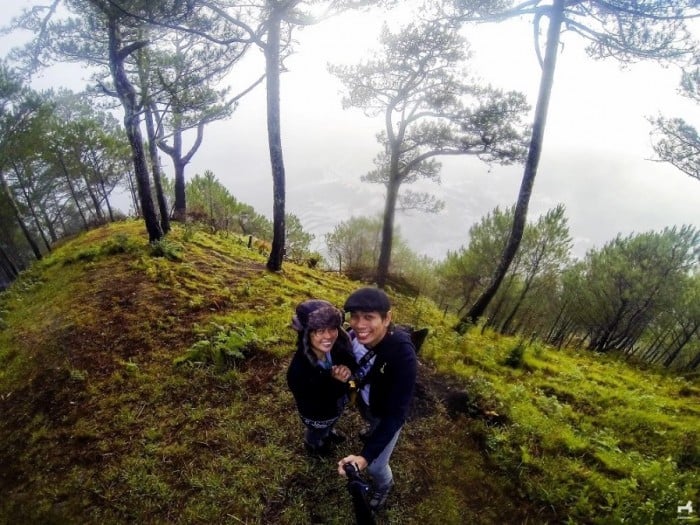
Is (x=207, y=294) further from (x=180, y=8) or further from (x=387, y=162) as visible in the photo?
(x=387, y=162)

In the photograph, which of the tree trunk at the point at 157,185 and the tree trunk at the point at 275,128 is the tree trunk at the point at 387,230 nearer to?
the tree trunk at the point at 275,128

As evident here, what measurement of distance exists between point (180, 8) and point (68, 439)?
25.5 feet

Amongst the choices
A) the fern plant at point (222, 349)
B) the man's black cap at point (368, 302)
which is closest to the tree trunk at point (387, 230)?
the fern plant at point (222, 349)

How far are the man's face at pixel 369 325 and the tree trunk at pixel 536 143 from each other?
6705 millimetres

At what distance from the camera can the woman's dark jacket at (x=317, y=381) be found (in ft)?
10.6

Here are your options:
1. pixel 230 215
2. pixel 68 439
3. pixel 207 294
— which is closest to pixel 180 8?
pixel 207 294

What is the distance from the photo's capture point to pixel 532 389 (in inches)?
241

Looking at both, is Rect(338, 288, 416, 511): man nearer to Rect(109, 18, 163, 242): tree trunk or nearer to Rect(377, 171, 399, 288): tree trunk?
Rect(109, 18, 163, 242): tree trunk

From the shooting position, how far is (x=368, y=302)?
267cm

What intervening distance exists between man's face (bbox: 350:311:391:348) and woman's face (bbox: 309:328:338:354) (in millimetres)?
368

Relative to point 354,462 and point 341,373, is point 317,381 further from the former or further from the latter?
point 354,462

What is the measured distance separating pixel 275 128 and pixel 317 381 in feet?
26.2

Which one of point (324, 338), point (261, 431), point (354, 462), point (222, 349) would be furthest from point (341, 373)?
point (222, 349)

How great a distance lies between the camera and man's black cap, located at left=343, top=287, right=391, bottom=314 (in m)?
2.66
